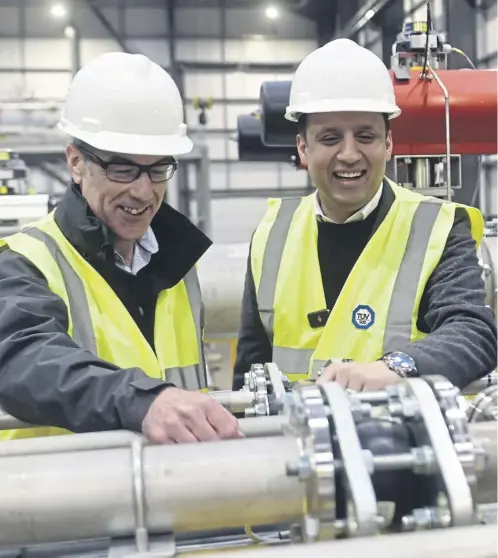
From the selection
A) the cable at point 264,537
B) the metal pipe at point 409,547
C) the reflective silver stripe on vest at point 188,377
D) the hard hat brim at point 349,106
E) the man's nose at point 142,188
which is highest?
the hard hat brim at point 349,106

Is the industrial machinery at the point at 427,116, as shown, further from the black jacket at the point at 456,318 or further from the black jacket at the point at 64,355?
the black jacket at the point at 64,355

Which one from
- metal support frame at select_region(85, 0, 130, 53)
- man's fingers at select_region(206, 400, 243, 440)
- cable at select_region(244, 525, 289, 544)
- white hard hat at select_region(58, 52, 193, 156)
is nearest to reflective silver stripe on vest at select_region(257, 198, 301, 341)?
white hard hat at select_region(58, 52, 193, 156)

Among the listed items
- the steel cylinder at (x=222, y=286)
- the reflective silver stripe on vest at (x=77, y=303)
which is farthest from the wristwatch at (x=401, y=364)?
the steel cylinder at (x=222, y=286)

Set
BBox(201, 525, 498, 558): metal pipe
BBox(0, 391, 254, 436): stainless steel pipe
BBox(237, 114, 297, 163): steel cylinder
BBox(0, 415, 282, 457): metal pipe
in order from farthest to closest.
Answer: BBox(237, 114, 297, 163): steel cylinder < BBox(0, 391, 254, 436): stainless steel pipe < BBox(0, 415, 282, 457): metal pipe < BBox(201, 525, 498, 558): metal pipe

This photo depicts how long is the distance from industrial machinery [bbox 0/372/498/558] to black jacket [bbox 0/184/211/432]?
257 millimetres

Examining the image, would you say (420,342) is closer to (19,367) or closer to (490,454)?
(490,454)

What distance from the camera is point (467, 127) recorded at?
8.08 ft

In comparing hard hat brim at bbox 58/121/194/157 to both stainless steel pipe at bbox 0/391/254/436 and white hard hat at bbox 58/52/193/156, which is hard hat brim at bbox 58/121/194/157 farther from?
stainless steel pipe at bbox 0/391/254/436

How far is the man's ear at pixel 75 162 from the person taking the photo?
1.44 m

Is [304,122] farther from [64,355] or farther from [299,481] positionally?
[299,481]

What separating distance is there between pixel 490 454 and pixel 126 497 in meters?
0.36

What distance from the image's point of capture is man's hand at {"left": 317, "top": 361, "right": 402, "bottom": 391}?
3.23ft

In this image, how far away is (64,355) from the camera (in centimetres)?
101

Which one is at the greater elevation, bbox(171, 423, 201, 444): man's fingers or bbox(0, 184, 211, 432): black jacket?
bbox(0, 184, 211, 432): black jacket
